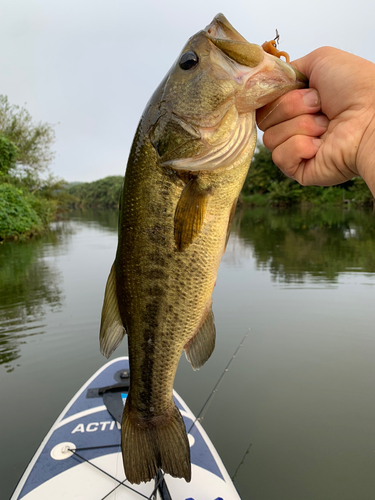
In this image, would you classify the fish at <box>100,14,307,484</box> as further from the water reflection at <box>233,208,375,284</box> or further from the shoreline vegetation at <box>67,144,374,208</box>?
the shoreline vegetation at <box>67,144,374,208</box>

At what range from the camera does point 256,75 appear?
1463 millimetres

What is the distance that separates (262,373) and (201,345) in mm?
4257

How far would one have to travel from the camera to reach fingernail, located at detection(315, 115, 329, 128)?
5.67 ft

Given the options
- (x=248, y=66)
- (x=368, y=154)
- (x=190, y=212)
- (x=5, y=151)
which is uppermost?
(x=5, y=151)

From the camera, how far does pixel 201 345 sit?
1817 millimetres

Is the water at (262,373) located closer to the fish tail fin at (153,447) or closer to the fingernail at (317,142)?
the fish tail fin at (153,447)

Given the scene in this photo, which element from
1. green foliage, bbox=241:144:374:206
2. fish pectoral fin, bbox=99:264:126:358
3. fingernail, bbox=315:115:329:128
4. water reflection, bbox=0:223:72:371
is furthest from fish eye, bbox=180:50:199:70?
green foliage, bbox=241:144:374:206

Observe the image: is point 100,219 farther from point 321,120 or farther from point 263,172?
point 321,120

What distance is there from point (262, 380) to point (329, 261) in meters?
8.65

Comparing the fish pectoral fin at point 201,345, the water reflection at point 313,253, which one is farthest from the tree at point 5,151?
the fish pectoral fin at point 201,345

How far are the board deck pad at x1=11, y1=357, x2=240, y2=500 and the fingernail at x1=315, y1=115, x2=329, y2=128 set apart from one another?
271 centimetres

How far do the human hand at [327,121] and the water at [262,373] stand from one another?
3450 mm

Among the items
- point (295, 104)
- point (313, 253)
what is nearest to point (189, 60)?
point (295, 104)

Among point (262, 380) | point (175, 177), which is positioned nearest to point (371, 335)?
point (262, 380)
